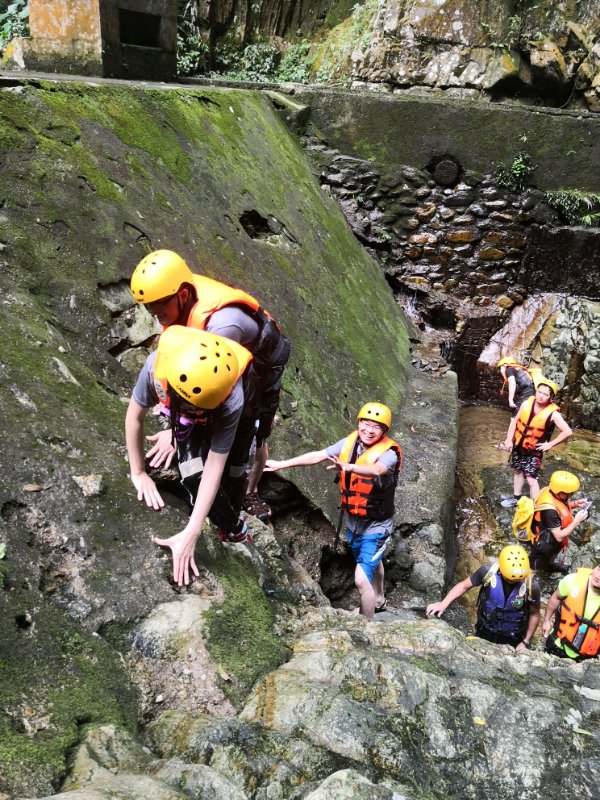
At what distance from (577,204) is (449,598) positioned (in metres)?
7.25

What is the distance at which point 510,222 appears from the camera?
31.6 ft

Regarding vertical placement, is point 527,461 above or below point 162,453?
below

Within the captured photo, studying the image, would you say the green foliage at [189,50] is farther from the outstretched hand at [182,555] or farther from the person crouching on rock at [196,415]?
the outstretched hand at [182,555]

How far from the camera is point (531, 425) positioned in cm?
697

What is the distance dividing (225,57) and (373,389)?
9421 mm

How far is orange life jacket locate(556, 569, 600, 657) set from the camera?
4.16 metres

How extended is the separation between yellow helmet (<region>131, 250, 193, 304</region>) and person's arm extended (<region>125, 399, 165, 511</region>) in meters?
0.51

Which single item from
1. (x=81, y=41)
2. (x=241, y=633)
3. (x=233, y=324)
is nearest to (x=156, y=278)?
(x=233, y=324)

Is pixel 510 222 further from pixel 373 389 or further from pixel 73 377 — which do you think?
pixel 73 377

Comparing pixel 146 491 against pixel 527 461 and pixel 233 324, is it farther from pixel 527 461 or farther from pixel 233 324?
pixel 527 461

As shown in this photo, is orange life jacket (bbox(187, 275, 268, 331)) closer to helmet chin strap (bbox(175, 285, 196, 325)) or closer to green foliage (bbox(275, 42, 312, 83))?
helmet chin strap (bbox(175, 285, 196, 325))

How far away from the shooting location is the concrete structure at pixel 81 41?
6.78 meters

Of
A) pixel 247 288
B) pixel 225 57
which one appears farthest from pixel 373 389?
pixel 225 57

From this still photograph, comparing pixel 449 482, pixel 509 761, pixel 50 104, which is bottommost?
pixel 449 482
